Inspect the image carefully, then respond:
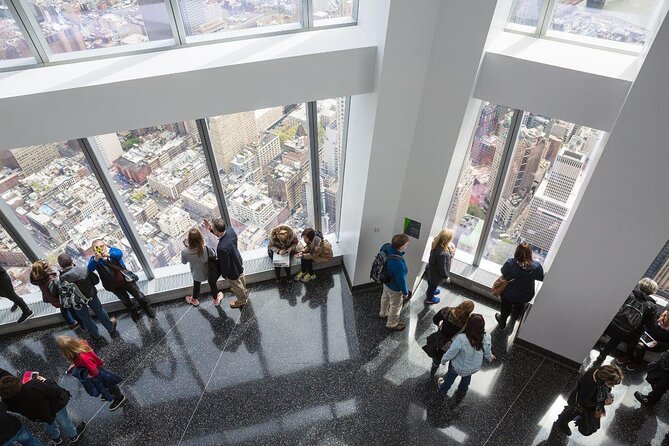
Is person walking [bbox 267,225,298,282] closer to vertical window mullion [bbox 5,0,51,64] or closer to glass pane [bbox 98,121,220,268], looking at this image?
glass pane [bbox 98,121,220,268]

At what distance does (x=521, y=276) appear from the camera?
5.68 m

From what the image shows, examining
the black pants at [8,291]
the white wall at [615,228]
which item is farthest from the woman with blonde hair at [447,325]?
the black pants at [8,291]

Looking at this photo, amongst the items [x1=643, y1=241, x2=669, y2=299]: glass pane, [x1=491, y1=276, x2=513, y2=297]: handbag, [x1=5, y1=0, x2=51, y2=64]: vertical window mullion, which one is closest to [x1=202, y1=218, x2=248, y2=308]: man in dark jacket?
[x1=5, y1=0, x2=51, y2=64]: vertical window mullion

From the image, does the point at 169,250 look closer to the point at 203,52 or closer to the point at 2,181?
the point at 2,181

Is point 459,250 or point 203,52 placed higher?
point 203,52

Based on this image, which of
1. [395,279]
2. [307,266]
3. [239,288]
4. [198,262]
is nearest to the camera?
[395,279]

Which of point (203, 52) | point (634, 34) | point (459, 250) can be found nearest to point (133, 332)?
point (203, 52)

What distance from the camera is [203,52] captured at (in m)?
4.66

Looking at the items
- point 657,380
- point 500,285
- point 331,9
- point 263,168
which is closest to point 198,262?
point 263,168

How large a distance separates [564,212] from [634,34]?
2.11 m

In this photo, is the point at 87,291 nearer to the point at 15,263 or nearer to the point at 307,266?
the point at 15,263

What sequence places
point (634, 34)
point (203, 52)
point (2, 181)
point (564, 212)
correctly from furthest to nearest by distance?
point (564, 212), point (2, 181), point (203, 52), point (634, 34)

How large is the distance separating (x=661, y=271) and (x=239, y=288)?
17.3 feet

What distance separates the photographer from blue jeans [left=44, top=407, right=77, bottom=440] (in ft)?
16.6
